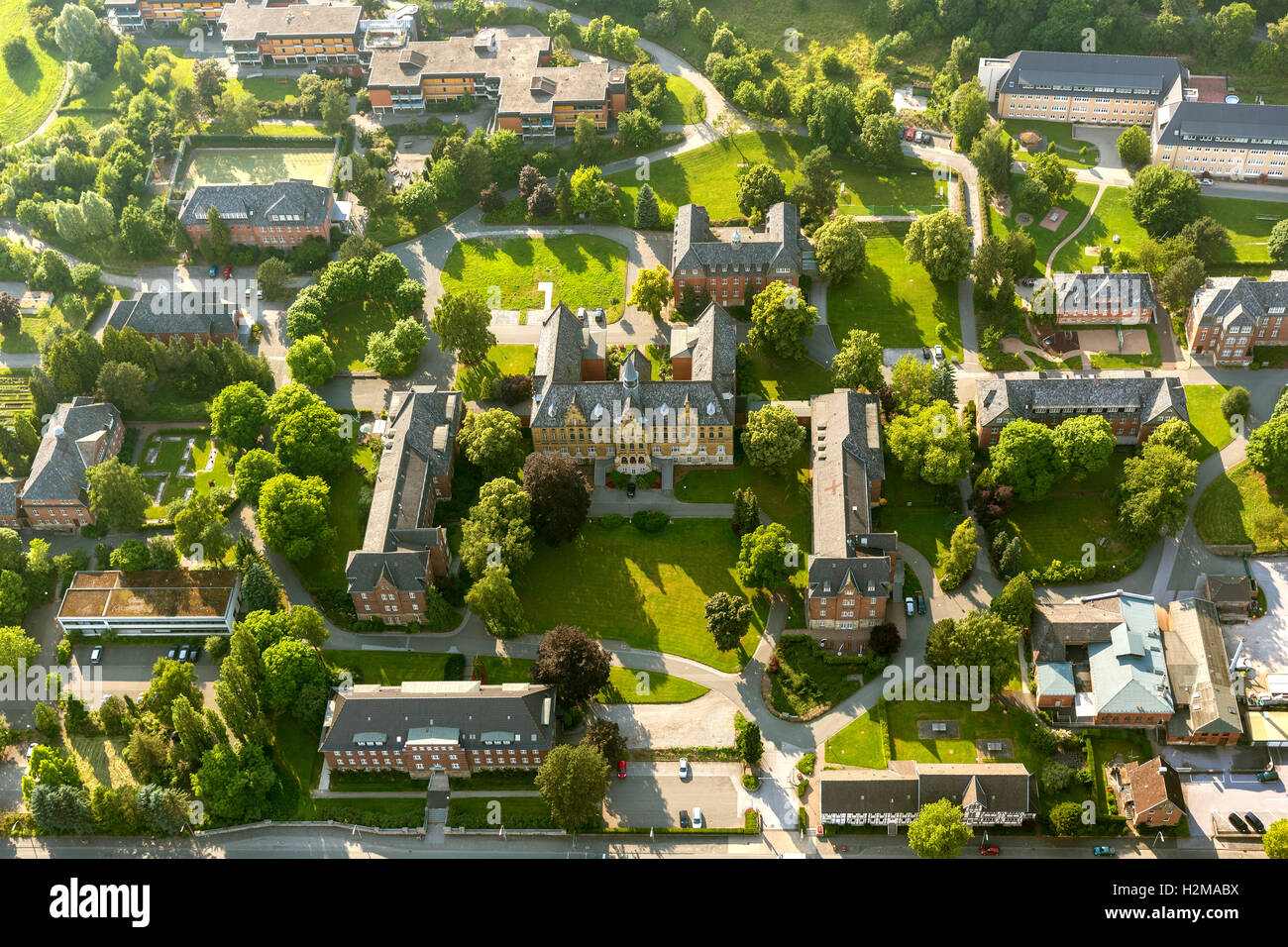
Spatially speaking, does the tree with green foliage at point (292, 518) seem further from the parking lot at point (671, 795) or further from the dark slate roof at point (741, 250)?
the dark slate roof at point (741, 250)

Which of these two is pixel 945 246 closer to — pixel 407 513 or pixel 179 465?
pixel 407 513

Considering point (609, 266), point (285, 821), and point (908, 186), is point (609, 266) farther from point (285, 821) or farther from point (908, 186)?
point (285, 821)

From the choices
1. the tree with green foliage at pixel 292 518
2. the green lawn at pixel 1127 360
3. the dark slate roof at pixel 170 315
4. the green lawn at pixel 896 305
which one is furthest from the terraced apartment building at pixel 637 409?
the green lawn at pixel 1127 360

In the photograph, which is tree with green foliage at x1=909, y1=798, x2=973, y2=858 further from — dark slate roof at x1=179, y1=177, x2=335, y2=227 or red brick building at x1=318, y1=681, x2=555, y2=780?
dark slate roof at x1=179, y1=177, x2=335, y2=227

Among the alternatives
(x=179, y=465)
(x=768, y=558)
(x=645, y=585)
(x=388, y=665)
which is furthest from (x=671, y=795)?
(x=179, y=465)

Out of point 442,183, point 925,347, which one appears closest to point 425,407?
point 442,183

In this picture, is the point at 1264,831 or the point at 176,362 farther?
the point at 176,362

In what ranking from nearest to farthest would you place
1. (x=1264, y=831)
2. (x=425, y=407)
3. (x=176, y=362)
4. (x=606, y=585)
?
(x=1264, y=831)
(x=606, y=585)
(x=425, y=407)
(x=176, y=362)
